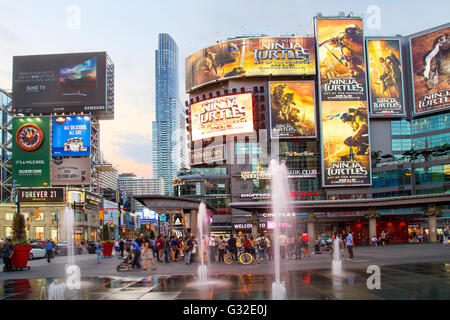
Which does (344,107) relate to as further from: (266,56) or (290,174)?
(266,56)

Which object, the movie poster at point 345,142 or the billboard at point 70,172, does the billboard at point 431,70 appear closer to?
the movie poster at point 345,142

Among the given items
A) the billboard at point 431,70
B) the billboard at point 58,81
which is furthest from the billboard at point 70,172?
the billboard at point 431,70

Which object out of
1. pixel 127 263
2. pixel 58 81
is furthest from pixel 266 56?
pixel 127 263

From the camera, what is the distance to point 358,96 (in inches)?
3511

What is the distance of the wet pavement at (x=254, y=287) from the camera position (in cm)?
1319

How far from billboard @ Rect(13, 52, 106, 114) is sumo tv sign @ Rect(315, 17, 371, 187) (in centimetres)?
4365

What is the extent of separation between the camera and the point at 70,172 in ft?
263

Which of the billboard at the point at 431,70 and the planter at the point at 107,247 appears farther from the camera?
the billboard at the point at 431,70

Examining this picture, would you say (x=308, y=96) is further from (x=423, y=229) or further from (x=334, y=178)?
(x=423, y=229)

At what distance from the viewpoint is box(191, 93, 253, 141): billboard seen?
64875mm

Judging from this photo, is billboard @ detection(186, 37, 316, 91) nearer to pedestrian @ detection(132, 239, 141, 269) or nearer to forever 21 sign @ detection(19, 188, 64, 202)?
forever 21 sign @ detection(19, 188, 64, 202)

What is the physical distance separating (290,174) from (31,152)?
165ft

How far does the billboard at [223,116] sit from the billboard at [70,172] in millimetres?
23351

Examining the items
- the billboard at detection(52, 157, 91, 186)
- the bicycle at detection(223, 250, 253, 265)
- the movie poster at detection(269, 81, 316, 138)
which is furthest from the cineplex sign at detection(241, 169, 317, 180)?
the bicycle at detection(223, 250, 253, 265)
